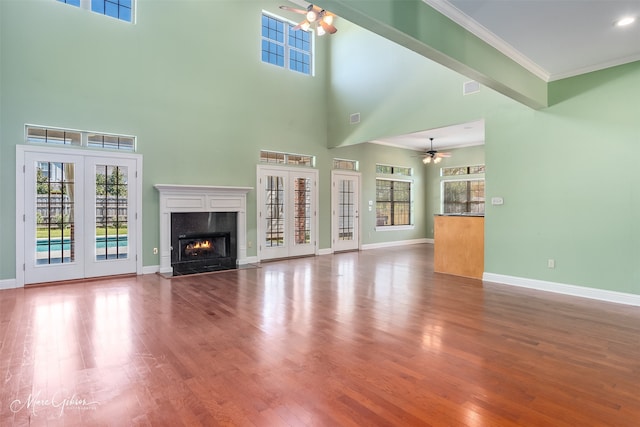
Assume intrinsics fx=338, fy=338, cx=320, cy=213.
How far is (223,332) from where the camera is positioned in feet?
11.3

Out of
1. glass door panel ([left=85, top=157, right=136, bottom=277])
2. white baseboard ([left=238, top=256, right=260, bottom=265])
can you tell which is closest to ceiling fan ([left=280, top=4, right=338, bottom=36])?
glass door panel ([left=85, top=157, right=136, bottom=277])

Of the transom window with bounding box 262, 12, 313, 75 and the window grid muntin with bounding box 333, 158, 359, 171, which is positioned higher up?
the transom window with bounding box 262, 12, 313, 75

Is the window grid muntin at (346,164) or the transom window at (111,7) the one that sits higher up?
the transom window at (111,7)

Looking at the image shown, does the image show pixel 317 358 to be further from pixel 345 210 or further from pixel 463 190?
pixel 463 190

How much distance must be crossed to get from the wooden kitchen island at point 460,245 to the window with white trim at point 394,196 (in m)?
3.97

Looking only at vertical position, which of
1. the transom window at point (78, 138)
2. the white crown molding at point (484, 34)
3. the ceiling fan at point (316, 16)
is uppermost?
the ceiling fan at point (316, 16)

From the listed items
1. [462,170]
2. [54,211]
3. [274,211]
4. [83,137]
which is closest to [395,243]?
[462,170]

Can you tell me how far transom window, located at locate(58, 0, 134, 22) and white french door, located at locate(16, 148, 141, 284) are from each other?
2547mm

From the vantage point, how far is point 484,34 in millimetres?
3514

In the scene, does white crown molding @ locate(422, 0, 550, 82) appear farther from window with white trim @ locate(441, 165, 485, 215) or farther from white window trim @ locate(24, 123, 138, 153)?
window with white trim @ locate(441, 165, 485, 215)

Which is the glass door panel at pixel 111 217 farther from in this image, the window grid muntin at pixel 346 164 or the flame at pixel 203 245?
the window grid muntin at pixel 346 164

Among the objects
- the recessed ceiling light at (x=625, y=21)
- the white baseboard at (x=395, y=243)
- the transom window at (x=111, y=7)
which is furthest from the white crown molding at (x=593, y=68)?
the transom window at (x=111, y=7)

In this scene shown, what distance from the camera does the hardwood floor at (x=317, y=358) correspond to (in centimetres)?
209

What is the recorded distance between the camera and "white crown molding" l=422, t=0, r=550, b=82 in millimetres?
2990
